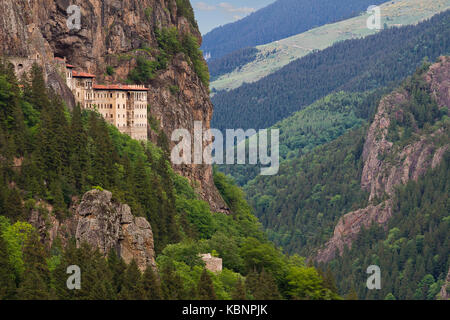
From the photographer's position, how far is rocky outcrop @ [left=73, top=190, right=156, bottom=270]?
103375 millimetres

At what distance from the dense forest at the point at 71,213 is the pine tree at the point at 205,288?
10cm

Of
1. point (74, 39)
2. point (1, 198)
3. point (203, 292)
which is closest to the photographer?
point (203, 292)

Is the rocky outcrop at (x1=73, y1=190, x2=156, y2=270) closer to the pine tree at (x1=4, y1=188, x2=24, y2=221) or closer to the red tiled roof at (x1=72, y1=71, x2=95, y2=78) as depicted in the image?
the pine tree at (x1=4, y1=188, x2=24, y2=221)

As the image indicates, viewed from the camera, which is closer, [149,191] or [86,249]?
[86,249]

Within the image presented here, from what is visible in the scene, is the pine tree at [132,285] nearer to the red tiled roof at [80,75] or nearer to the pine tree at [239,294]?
the pine tree at [239,294]

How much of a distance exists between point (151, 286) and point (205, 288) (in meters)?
4.42

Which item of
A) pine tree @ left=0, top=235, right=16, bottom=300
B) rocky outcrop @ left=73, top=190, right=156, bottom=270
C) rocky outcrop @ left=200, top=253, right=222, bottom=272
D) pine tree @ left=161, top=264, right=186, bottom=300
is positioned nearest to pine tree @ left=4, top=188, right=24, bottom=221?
rocky outcrop @ left=73, top=190, right=156, bottom=270

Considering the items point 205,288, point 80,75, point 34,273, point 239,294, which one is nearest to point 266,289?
point 239,294

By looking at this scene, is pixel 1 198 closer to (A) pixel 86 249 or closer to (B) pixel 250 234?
(A) pixel 86 249

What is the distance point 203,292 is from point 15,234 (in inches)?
699

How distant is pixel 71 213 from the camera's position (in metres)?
109

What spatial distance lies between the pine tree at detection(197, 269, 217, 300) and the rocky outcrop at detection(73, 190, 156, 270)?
10.6 m
